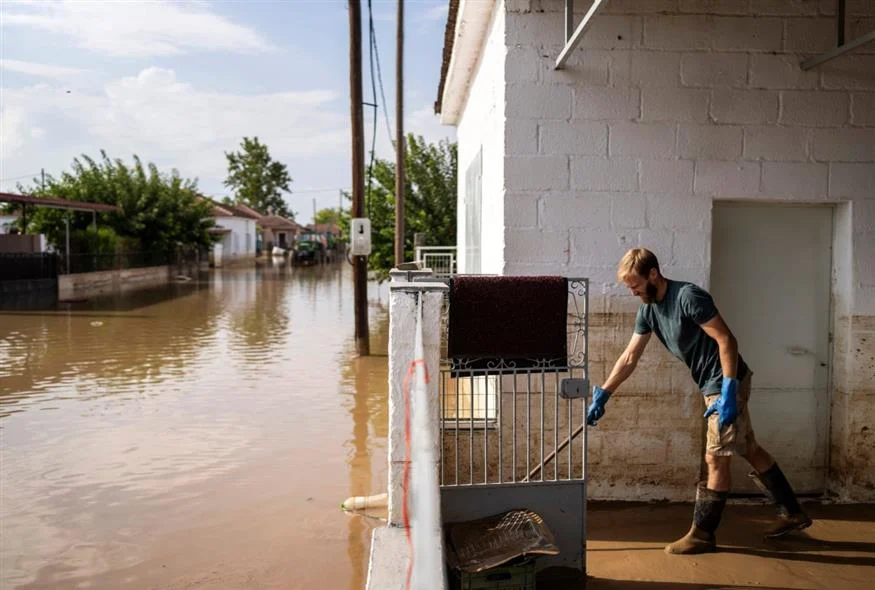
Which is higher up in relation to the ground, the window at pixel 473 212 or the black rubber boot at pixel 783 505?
the window at pixel 473 212

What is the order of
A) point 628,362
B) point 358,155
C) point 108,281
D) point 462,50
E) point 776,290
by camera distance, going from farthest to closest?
point 108,281 → point 358,155 → point 462,50 → point 776,290 → point 628,362

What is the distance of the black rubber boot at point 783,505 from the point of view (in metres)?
5.22

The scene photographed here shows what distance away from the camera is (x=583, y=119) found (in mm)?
5926

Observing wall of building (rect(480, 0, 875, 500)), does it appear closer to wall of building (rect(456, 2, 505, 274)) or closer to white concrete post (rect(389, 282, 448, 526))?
wall of building (rect(456, 2, 505, 274))

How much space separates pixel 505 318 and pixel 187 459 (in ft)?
14.8

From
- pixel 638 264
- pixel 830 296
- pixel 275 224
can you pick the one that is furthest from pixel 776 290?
pixel 275 224

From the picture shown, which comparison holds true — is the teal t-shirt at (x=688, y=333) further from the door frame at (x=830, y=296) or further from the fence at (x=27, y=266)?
the fence at (x=27, y=266)

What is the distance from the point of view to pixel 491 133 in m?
7.11

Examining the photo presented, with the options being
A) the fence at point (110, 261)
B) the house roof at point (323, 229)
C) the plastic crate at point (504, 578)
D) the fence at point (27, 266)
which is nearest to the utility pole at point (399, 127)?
the plastic crate at point (504, 578)

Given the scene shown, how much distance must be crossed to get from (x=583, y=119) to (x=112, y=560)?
4.28 meters

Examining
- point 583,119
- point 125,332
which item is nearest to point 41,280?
point 125,332

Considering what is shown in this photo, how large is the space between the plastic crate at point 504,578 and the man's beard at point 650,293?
1649 mm

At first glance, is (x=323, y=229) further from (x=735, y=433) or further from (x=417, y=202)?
(x=735, y=433)

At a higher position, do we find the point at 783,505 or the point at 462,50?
the point at 462,50
